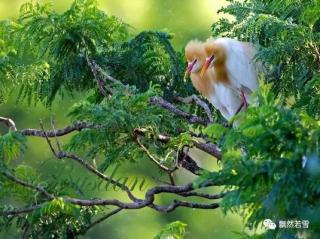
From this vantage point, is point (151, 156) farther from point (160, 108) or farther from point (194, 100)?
point (194, 100)

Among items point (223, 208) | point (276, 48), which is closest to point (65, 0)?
point (276, 48)

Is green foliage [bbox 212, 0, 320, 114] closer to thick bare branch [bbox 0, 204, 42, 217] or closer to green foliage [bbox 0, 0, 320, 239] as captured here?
green foliage [bbox 0, 0, 320, 239]

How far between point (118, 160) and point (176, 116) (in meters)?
0.29

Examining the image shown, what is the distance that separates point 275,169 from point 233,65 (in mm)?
1367

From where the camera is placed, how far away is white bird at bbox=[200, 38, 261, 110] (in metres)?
2.66

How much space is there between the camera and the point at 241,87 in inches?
111

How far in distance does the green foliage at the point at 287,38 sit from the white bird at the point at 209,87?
14.4 inches

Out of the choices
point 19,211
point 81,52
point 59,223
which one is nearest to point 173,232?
point 59,223

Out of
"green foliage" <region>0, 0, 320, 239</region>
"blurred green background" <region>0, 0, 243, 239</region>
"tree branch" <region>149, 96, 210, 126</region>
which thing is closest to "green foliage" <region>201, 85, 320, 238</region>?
"green foliage" <region>0, 0, 320, 239</region>

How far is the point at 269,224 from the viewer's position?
1.58m

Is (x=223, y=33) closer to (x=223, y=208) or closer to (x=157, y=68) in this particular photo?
(x=157, y=68)

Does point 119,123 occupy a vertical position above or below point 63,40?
below

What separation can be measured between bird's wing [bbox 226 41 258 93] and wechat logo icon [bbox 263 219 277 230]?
3.36ft

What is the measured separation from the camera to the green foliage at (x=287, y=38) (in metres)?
1.98
